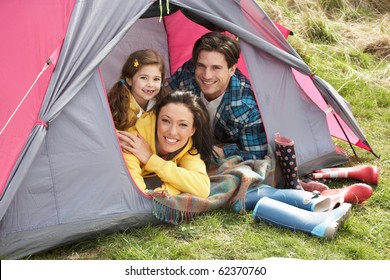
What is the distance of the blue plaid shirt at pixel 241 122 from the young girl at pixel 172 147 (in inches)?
11.3

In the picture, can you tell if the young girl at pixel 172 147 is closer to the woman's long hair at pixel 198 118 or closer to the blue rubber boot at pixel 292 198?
the woman's long hair at pixel 198 118

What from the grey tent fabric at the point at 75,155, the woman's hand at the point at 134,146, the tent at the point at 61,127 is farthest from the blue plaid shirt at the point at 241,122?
the grey tent fabric at the point at 75,155

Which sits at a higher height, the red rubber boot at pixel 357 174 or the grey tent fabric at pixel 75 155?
the grey tent fabric at pixel 75 155

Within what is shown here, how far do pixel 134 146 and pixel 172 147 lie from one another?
0.68 ft

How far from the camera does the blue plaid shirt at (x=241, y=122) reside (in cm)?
372

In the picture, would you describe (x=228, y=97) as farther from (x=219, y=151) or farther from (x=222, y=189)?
(x=222, y=189)

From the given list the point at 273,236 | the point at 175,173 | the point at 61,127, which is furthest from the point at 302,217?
the point at 61,127

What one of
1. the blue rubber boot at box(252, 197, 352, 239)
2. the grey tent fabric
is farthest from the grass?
the grey tent fabric

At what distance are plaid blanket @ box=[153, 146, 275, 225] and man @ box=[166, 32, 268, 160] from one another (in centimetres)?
11

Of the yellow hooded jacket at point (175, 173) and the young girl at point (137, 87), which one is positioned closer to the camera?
the yellow hooded jacket at point (175, 173)

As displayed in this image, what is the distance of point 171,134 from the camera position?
331 cm

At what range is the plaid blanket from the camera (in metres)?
3.13

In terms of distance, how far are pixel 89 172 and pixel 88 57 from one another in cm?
56

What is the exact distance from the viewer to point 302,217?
3.17 metres
